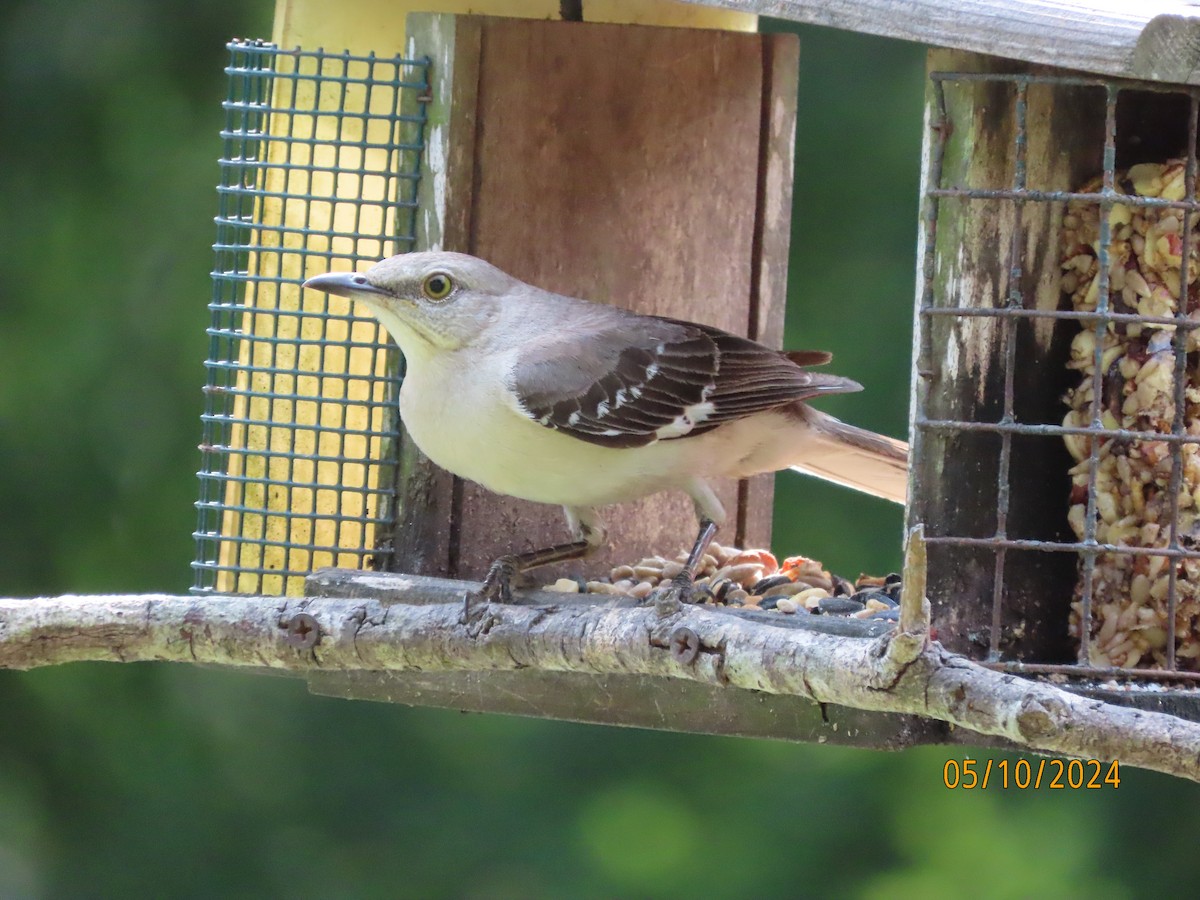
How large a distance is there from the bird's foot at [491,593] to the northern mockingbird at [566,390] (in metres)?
0.01

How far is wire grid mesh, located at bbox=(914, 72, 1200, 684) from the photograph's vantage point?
4.79 metres

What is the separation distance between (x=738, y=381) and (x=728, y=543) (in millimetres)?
1097

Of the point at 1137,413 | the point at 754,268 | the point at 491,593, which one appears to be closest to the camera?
the point at 1137,413

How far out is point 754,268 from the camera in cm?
675

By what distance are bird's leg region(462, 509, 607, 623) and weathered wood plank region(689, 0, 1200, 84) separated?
180 cm

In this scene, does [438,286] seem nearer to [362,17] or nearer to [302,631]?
[362,17]

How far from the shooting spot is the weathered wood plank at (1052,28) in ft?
14.3

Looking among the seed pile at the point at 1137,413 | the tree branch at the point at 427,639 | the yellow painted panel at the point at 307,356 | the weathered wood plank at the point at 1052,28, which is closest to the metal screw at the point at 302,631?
the tree branch at the point at 427,639

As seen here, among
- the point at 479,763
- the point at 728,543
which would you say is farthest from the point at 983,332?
the point at 479,763

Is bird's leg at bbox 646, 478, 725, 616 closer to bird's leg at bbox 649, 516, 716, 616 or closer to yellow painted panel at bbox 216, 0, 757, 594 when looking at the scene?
bird's leg at bbox 649, 516, 716, 616

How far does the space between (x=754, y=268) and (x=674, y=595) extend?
93.0 inches

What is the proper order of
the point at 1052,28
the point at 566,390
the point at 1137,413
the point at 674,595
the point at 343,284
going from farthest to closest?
the point at 566,390
the point at 343,284
the point at 1137,413
the point at 674,595
the point at 1052,28
